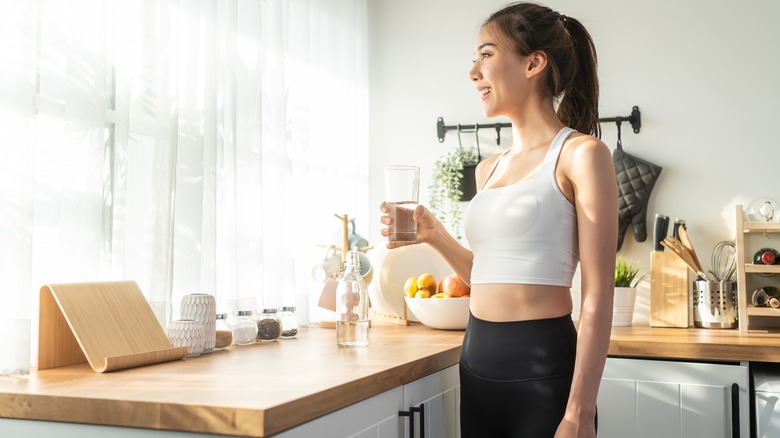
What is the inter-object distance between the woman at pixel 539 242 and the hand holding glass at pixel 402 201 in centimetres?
21

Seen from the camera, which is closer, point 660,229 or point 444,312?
point 444,312

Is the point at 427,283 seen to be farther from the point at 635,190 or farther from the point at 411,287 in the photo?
the point at 635,190

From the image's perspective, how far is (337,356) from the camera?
171 centimetres

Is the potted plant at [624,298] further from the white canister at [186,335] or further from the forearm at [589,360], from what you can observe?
the white canister at [186,335]

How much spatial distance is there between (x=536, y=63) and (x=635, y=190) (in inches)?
56.8

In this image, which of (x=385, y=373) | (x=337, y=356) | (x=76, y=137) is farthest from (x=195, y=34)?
(x=385, y=373)

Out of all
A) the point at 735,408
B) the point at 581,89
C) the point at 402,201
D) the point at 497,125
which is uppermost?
the point at 497,125

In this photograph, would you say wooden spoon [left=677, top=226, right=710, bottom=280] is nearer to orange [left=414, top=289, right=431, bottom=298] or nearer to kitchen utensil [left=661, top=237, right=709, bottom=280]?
kitchen utensil [left=661, top=237, right=709, bottom=280]

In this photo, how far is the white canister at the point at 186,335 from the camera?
1703 millimetres

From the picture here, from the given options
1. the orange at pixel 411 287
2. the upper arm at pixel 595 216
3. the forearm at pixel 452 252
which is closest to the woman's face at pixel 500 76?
the upper arm at pixel 595 216

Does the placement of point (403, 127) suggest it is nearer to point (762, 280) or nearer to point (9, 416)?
point (762, 280)

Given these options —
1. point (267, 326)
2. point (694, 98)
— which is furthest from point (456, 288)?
point (694, 98)

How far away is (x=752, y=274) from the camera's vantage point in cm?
266

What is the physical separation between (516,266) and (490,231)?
3.5 inches
